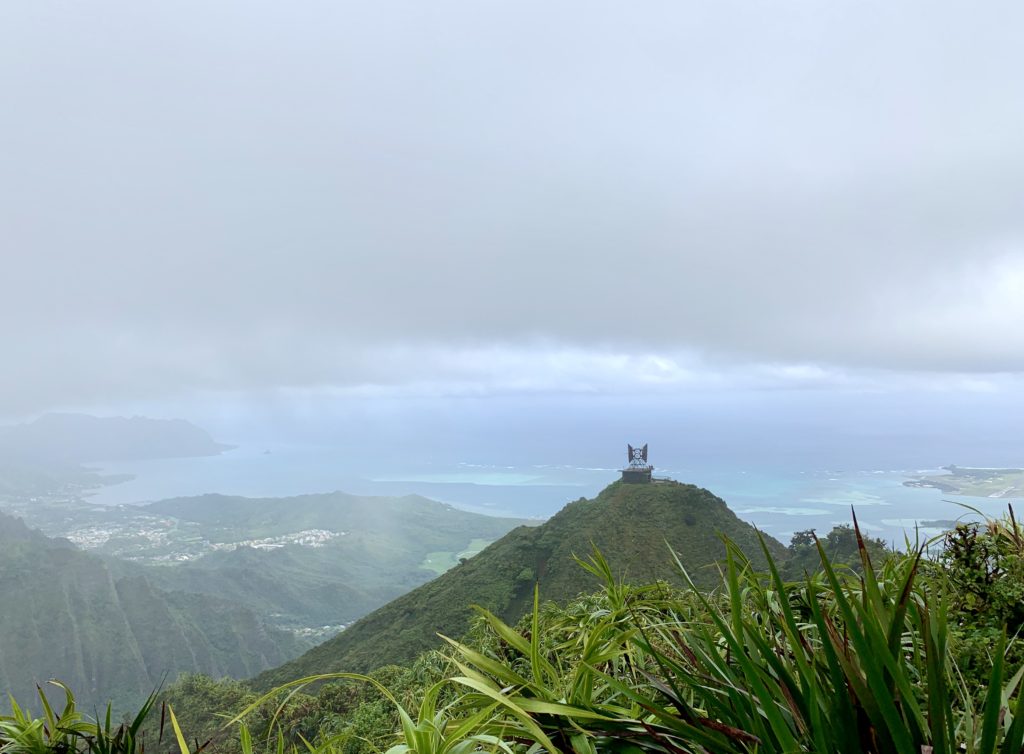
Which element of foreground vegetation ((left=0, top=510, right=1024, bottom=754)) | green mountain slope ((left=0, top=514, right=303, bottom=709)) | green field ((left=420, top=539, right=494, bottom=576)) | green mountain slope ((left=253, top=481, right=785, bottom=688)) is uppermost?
foreground vegetation ((left=0, top=510, right=1024, bottom=754))

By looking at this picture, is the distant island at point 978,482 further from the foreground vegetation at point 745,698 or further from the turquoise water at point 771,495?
the foreground vegetation at point 745,698

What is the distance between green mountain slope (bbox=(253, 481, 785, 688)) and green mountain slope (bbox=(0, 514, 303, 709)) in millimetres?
30166

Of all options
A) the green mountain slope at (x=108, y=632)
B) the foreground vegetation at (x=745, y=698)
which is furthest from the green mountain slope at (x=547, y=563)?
the foreground vegetation at (x=745, y=698)

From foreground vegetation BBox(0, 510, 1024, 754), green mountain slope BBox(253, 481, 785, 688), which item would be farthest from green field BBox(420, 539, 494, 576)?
→ foreground vegetation BBox(0, 510, 1024, 754)

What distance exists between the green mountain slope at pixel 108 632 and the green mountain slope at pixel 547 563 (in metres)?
30.2

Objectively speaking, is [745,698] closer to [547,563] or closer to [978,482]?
[547,563]

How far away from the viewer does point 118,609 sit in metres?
69.5

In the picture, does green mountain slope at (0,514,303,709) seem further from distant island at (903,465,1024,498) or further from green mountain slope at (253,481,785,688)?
distant island at (903,465,1024,498)

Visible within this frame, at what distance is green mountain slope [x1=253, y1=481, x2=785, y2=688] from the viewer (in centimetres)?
3291

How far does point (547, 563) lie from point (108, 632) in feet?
193

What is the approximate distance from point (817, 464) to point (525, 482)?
88403mm

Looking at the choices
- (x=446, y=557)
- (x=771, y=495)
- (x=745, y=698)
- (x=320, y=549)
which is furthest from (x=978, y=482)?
(x=320, y=549)

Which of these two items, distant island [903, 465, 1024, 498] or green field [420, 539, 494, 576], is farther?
green field [420, 539, 494, 576]

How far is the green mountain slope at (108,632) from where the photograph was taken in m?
60.3
